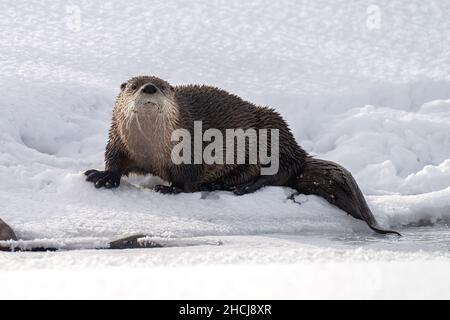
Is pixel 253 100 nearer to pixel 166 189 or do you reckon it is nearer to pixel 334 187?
pixel 334 187

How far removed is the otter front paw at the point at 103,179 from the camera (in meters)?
4.56

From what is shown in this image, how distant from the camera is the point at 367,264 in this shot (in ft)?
9.70

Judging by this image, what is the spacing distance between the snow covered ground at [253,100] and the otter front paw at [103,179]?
5 cm

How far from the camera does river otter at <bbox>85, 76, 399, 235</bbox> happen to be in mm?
4668

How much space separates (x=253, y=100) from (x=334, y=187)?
9.37ft

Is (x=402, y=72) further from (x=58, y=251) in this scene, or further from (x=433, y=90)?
(x=58, y=251)

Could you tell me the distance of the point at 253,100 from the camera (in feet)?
25.0

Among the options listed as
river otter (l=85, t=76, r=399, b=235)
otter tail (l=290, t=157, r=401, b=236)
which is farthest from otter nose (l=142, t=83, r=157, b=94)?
otter tail (l=290, t=157, r=401, b=236)

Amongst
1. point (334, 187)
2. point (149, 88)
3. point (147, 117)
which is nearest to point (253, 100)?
point (334, 187)

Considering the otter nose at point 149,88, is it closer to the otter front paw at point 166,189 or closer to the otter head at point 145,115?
the otter head at point 145,115

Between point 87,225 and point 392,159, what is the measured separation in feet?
11.0

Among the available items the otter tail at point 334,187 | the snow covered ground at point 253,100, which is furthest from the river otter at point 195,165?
the snow covered ground at point 253,100

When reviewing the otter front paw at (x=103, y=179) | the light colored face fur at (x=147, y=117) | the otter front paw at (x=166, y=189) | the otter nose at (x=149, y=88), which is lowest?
the otter front paw at (x=166, y=189)

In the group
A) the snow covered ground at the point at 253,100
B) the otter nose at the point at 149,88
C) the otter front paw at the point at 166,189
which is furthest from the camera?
the otter front paw at the point at 166,189
